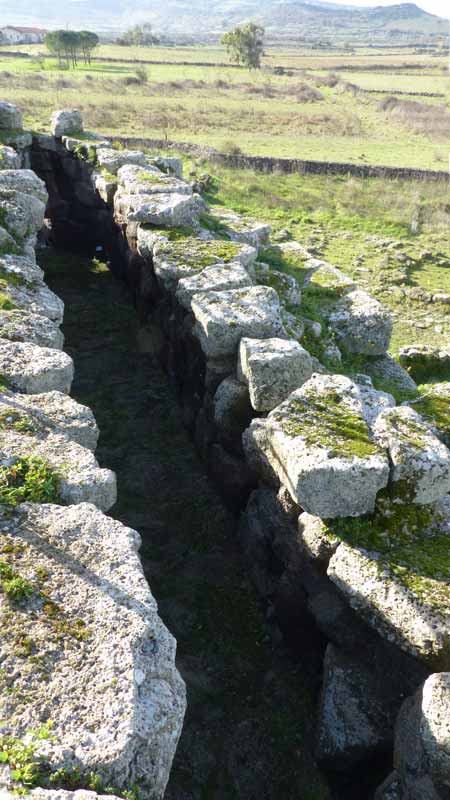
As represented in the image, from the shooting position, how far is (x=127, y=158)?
540 inches

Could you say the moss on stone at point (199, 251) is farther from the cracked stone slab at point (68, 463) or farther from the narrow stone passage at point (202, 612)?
the cracked stone slab at point (68, 463)

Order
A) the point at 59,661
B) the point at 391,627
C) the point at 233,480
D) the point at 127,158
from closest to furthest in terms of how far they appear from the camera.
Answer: the point at 59,661, the point at 391,627, the point at 233,480, the point at 127,158

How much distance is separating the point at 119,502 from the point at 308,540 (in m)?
3.22

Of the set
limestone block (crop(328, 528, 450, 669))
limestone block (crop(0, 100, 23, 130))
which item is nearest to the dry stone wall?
limestone block (crop(328, 528, 450, 669))

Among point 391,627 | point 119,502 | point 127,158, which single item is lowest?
point 119,502

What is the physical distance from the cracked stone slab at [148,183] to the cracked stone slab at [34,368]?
Answer: 5.70 metres

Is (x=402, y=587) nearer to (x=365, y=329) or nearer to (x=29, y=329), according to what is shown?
(x=29, y=329)

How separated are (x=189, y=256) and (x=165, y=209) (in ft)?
5.07

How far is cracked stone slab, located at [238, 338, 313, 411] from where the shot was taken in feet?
20.0

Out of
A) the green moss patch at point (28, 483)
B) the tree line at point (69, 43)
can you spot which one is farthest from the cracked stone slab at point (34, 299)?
the tree line at point (69, 43)

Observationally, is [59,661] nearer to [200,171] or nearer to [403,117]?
[200,171]

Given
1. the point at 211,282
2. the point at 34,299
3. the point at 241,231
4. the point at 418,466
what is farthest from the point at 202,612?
the point at 241,231

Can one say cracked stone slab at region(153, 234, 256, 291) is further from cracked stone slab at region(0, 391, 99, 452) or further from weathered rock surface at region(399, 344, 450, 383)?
weathered rock surface at region(399, 344, 450, 383)

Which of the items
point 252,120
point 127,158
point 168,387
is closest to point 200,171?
point 127,158
